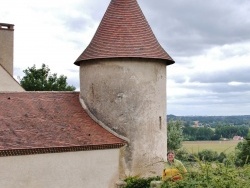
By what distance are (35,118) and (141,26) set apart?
236 inches

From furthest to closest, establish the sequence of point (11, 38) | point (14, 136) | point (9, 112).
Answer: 1. point (11, 38)
2. point (9, 112)
3. point (14, 136)

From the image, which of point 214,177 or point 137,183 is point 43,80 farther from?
point 214,177

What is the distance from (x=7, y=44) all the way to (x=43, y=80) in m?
8.87

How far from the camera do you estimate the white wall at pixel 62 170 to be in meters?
15.1

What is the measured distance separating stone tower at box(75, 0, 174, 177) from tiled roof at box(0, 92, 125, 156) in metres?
0.68

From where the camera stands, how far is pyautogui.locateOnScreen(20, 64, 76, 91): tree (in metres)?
35.8

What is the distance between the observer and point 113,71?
61.2 feet

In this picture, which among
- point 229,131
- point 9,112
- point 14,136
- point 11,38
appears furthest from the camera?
point 229,131

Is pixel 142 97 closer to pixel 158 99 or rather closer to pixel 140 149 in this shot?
pixel 158 99

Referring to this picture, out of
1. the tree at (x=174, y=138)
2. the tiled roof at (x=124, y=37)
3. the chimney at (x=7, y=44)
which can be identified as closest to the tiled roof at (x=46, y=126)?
the tiled roof at (x=124, y=37)

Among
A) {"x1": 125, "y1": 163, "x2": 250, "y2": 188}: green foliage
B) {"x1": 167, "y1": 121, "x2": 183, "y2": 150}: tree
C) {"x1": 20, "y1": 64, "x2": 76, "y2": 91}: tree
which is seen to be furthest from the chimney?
{"x1": 125, "y1": 163, "x2": 250, "y2": 188}: green foliage

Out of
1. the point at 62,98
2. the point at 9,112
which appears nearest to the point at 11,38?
the point at 62,98

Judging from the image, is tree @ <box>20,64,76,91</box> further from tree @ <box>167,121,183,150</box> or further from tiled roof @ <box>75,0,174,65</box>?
tiled roof @ <box>75,0,174,65</box>

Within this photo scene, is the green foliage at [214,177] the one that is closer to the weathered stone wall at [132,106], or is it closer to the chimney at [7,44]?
the weathered stone wall at [132,106]
